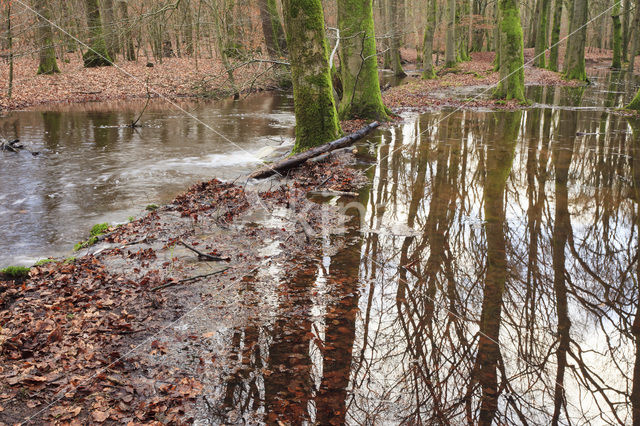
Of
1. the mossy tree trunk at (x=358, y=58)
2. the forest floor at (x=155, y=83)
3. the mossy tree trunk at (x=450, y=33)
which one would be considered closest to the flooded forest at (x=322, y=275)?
the mossy tree trunk at (x=358, y=58)

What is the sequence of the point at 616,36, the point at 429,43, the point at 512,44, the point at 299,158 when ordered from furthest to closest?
the point at 616,36, the point at 429,43, the point at 512,44, the point at 299,158

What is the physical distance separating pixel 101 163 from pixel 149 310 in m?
8.42

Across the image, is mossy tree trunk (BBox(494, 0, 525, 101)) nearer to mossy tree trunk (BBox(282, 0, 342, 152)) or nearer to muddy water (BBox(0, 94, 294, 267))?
muddy water (BBox(0, 94, 294, 267))

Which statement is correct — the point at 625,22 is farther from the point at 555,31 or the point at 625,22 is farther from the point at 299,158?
the point at 299,158

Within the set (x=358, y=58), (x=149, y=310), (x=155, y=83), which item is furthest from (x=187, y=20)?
(x=149, y=310)

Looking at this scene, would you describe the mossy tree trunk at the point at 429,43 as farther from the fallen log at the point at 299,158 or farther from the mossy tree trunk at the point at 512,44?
the fallen log at the point at 299,158

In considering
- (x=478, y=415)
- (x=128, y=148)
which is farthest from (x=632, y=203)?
(x=128, y=148)

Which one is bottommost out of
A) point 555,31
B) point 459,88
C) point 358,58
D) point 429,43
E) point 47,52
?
point 459,88

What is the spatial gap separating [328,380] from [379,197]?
459 centimetres

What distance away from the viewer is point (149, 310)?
4.45m

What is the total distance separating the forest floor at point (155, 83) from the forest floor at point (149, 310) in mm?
11303

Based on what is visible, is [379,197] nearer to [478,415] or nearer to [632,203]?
[632,203]

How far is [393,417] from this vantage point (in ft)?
10.3

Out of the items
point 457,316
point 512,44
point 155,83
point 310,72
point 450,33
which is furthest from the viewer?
point 450,33
